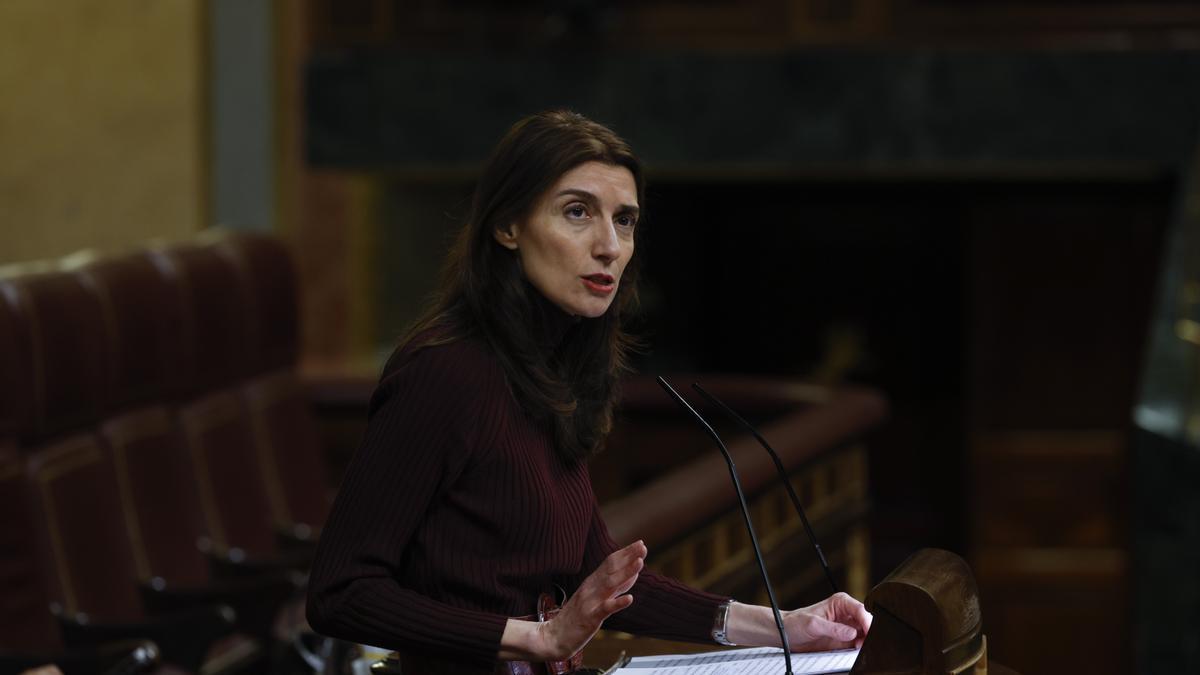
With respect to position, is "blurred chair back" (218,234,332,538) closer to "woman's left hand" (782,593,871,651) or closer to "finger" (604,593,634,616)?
"woman's left hand" (782,593,871,651)

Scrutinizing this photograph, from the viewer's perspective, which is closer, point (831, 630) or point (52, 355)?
point (831, 630)

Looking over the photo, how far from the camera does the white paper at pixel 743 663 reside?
4.45 feet

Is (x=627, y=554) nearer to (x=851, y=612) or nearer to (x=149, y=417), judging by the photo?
(x=851, y=612)

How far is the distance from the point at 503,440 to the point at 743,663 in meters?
0.27

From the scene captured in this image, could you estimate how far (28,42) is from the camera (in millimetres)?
5973

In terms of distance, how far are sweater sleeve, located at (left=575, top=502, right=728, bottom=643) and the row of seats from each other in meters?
1.83

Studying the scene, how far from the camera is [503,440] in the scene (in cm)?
128

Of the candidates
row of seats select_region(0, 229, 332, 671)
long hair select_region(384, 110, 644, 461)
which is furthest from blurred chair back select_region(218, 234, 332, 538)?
long hair select_region(384, 110, 644, 461)

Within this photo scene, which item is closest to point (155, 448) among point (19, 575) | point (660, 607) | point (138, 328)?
point (138, 328)

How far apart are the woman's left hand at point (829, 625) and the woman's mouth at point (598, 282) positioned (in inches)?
11.8

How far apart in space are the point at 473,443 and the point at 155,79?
5.08m

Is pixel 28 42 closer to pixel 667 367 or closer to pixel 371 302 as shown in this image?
pixel 371 302

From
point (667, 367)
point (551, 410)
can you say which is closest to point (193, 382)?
point (551, 410)

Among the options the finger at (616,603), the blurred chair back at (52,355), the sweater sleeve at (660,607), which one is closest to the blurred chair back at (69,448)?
the blurred chair back at (52,355)
